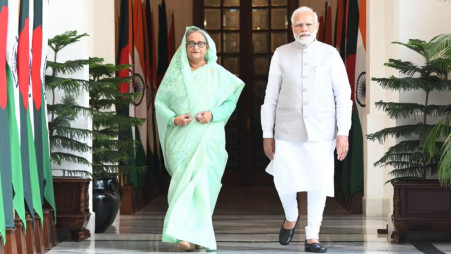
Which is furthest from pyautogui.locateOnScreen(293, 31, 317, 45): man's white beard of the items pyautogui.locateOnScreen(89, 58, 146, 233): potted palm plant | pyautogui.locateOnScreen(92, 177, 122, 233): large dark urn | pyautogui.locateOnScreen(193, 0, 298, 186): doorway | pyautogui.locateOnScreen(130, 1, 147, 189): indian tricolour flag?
pyautogui.locateOnScreen(193, 0, 298, 186): doorway

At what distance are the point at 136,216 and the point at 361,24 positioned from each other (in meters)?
3.25

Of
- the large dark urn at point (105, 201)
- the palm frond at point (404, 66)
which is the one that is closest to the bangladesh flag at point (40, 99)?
the large dark urn at point (105, 201)

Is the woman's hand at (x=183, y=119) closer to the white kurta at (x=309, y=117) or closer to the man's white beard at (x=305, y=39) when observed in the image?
the white kurta at (x=309, y=117)

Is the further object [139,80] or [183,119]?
[139,80]

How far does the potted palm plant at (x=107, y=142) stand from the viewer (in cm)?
902

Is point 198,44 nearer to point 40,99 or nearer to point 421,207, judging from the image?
point 40,99

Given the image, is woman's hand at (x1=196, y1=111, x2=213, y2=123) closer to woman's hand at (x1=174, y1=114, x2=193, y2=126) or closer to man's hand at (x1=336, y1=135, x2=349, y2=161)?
woman's hand at (x1=174, y1=114, x2=193, y2=126)

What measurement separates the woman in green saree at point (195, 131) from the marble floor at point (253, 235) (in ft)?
1.17

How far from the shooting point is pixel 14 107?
6.61 metres

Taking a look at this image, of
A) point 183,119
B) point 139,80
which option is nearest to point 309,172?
point 183,119

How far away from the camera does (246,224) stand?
34.7 feet

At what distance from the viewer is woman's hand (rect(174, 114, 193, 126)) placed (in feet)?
25.9

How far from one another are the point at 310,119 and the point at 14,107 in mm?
2102

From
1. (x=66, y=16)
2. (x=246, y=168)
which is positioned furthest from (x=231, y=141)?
(x=66, y=16)
